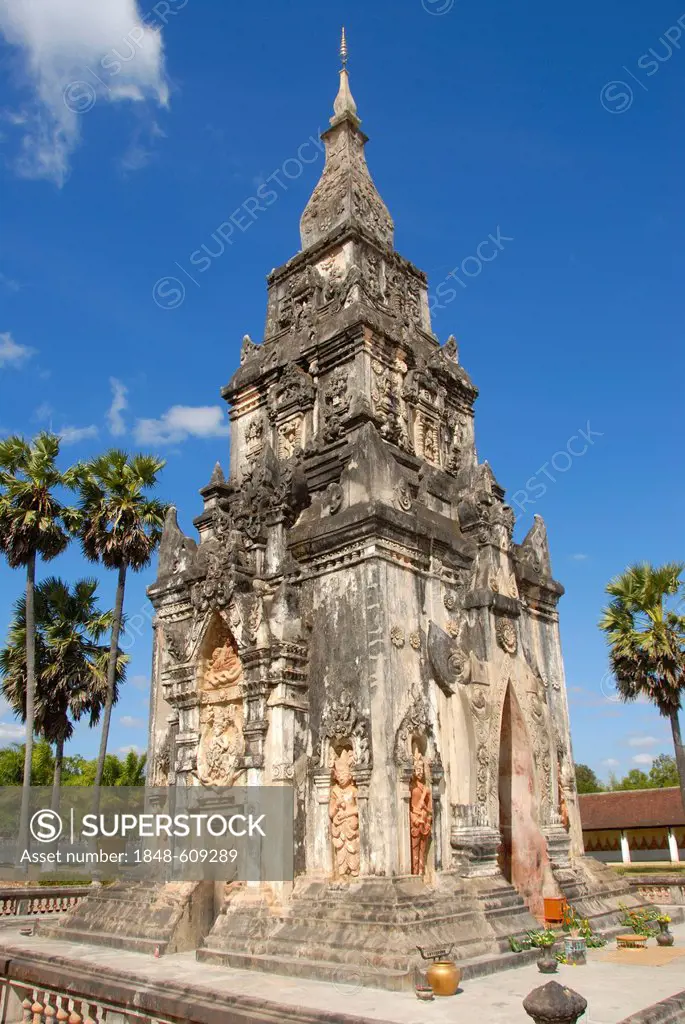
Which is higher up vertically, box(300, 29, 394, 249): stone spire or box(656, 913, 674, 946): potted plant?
box(300, 29, 394, 249): stone spire

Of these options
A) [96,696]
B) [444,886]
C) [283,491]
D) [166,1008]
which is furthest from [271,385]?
[96,696]

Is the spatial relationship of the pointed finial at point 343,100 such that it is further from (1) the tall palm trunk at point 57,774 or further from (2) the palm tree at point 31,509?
(1) the tall palm trunk at point 57,774

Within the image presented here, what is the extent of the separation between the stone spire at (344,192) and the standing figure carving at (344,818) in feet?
37.0

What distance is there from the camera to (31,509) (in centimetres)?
2488

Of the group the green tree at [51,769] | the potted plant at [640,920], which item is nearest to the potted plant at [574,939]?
the potted plant at [640,920]

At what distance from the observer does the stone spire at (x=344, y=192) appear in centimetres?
1822

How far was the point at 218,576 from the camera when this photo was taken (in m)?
13.4

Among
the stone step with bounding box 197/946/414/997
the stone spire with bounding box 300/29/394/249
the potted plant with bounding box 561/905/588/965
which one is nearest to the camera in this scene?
the stone step with bounding box 197/946/414/997

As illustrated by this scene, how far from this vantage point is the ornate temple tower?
36.8 feet

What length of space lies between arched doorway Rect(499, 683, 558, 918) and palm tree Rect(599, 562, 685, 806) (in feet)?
37.3

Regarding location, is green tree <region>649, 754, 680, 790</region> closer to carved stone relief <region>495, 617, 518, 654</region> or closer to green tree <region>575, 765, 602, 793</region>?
green tree <region>575, 765, 602, 793</region>

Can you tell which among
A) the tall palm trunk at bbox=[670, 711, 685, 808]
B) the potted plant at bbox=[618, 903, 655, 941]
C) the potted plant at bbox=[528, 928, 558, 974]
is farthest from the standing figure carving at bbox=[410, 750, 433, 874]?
the tall palm trunk at bbox=[670, 711, 685, 808]

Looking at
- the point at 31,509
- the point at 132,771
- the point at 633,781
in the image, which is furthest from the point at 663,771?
the point at 31,509

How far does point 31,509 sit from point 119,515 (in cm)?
260
